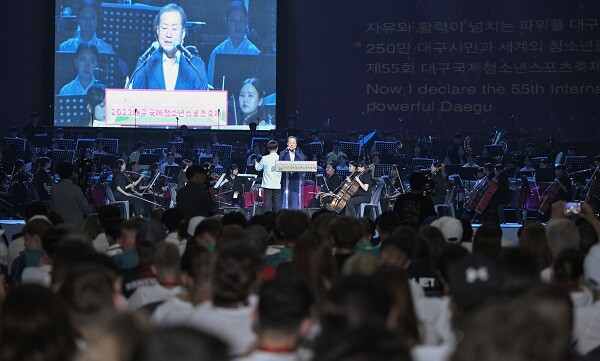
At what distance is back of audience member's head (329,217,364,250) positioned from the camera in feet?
20.9

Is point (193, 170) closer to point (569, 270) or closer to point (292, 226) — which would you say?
point (292, 226)

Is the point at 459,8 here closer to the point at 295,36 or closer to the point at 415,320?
the point at 295,36

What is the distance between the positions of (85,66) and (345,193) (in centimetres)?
815

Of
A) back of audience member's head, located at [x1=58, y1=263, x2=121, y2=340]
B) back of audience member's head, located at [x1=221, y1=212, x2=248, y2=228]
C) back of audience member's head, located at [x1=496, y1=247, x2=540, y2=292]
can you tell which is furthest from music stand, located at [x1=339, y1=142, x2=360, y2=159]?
back of audience member's head, located at [x1=58, y1=263, x2=121, y2=340]

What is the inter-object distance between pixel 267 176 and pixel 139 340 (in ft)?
51.7

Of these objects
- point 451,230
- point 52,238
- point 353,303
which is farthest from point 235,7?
point 353,303

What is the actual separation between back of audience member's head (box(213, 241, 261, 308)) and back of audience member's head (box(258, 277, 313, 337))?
0.64 metres

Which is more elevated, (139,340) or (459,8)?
(459,8)

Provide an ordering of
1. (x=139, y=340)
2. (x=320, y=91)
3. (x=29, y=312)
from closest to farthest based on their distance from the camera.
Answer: (x=139, y=340) < (x=29, y=312) < (x=320, y=91)

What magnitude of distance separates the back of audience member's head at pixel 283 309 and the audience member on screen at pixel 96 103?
2149 centimetres

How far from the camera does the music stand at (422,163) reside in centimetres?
2116

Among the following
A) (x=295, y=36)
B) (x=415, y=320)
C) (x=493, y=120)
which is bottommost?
(x=415, y=320)

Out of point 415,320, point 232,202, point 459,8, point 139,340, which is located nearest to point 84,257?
point 415,320

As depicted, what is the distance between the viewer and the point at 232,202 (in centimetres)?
2003
